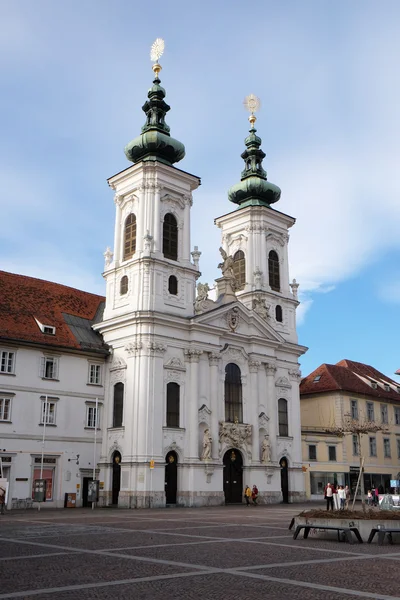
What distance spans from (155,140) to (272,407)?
19.5m

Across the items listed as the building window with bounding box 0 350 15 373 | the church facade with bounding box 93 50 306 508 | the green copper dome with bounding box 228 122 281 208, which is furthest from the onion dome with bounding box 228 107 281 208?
the building window with bounding box 0 350 15 373

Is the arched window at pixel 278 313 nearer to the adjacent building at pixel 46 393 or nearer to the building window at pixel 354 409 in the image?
the building window at pixel 354 409

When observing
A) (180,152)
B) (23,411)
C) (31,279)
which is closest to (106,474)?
(23,411)

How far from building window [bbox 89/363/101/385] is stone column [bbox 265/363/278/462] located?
12057mm

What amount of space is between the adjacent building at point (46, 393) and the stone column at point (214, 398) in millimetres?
6714

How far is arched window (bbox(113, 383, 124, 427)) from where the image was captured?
1574 inches

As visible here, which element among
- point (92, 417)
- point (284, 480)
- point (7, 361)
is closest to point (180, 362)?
point (92, 417)

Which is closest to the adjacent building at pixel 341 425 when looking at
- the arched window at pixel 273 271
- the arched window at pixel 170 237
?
the arched window at pixel 273 271

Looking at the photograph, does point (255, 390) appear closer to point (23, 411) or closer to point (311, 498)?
point (311, 498)

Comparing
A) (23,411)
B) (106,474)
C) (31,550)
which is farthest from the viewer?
(106,474)

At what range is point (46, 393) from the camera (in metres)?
37.6

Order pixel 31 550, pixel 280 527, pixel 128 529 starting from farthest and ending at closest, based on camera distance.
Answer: pixel 280 527 < pixel 128 529 < pixel 31 550

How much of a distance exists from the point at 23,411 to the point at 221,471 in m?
12.6

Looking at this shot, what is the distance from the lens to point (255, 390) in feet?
148
